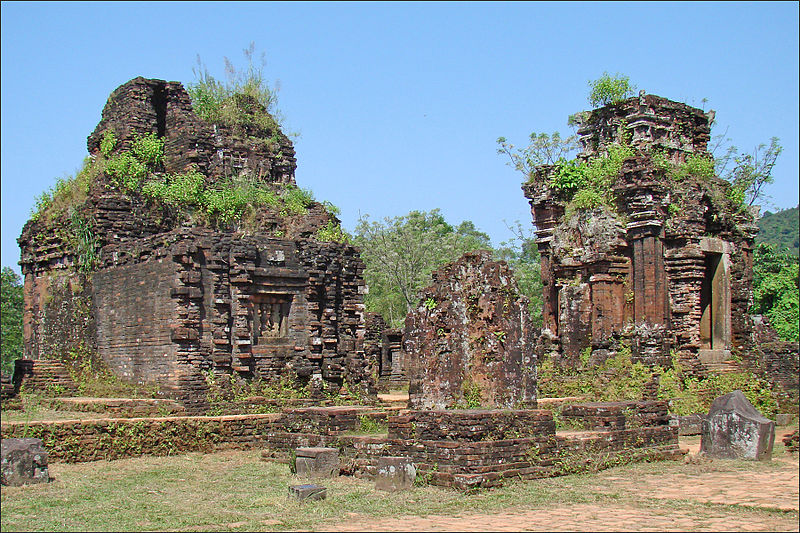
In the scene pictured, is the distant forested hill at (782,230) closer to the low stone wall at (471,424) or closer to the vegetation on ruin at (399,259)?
the vegetation on ruin at (399,259)

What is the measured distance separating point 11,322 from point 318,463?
30405mm

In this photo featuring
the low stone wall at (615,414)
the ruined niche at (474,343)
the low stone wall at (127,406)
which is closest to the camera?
the ruined niche at (474,343)

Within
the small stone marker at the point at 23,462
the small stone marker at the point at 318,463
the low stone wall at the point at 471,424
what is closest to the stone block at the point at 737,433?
the low stone wall at the point at 471,424

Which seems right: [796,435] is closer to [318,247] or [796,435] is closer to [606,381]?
[606,381]

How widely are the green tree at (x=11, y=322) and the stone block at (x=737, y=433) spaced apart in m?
30.8

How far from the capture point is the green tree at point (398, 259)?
46.4 meters

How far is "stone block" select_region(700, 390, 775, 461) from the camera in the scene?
48.6ft

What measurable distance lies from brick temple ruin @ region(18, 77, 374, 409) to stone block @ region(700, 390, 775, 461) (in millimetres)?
8834

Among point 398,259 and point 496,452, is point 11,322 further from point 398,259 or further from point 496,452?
point 496,452

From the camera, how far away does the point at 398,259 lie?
1842 inches

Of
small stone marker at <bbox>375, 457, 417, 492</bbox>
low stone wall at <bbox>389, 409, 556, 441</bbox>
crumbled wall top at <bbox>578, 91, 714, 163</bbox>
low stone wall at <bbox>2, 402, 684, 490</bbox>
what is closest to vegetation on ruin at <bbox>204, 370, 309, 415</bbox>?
low stone wall at <bbox>2, 402, 684, 490</bbox>

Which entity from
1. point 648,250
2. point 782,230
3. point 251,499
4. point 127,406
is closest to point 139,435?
point 127,406

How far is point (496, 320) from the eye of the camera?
14.1 meters

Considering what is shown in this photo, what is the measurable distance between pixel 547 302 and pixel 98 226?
35.3ft
